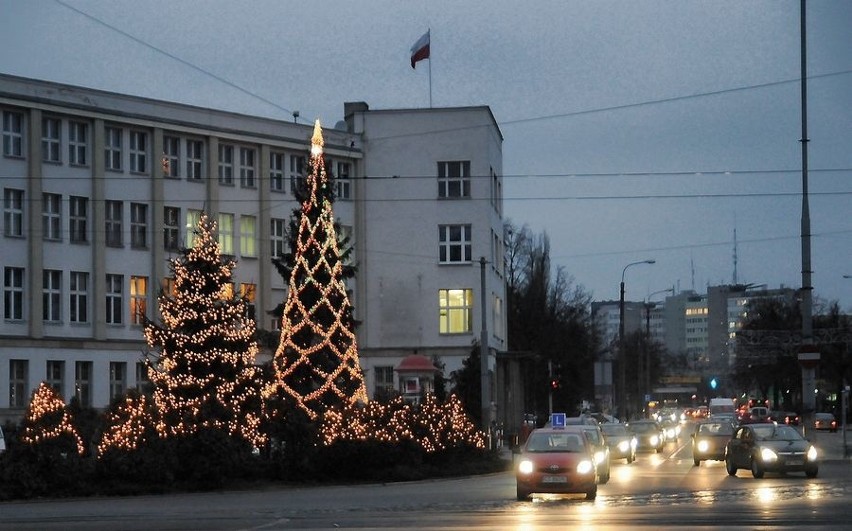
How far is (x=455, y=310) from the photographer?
70562 mm

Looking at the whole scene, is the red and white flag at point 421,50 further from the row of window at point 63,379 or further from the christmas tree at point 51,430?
the christmas tree at point 51,430

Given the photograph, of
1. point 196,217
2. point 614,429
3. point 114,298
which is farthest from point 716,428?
point 114,298

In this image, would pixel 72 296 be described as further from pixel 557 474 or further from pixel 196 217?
pixel 557 474

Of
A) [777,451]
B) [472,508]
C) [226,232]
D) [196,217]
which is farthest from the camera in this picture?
[226,232]

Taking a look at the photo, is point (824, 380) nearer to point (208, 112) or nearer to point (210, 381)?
point (208, 112)

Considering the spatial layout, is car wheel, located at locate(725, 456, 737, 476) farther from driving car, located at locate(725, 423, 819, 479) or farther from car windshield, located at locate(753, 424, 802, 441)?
car windshield, located at locate(753, 424, 802, 441)

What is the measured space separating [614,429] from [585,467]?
24.0 m

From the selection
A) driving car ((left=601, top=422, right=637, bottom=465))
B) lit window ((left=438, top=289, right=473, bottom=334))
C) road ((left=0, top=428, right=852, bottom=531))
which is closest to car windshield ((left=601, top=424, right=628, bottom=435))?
driving car ((left=601, top=422, right=637, bottom=465))

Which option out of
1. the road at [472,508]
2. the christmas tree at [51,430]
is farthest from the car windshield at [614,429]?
the christmas tree at [51,430]

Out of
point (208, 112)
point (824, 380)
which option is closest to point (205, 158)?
point (208, 112)

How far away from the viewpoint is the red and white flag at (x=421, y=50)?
197ft

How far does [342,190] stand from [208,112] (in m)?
Answer: 9.45

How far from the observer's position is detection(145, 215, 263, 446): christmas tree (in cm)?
3906

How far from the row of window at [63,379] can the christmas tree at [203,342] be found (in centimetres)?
1725
